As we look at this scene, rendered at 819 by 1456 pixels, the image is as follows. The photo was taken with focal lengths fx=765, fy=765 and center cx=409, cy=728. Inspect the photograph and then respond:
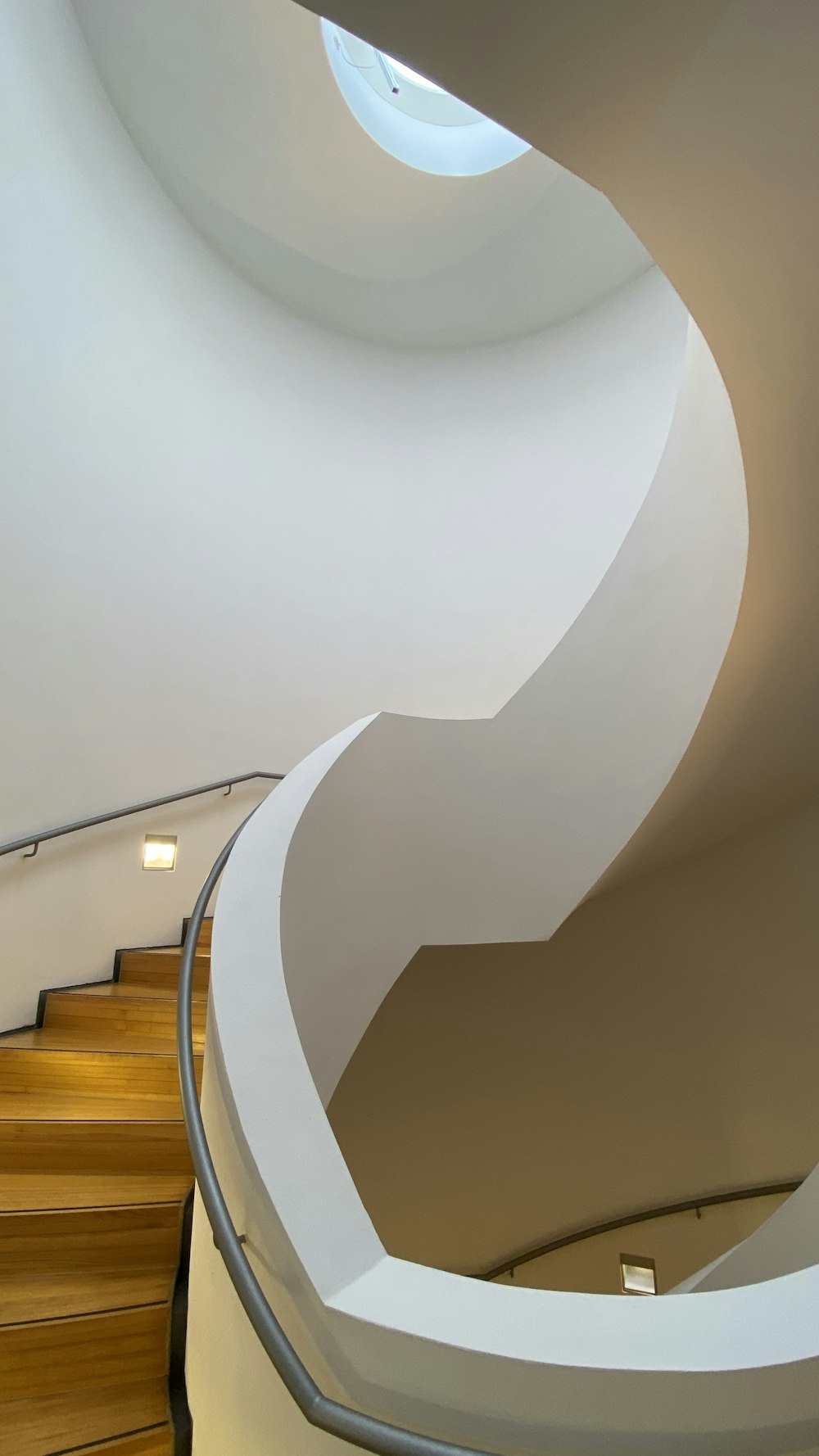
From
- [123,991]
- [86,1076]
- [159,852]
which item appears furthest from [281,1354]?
[159,852]

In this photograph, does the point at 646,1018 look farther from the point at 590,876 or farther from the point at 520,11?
the point at 520,11

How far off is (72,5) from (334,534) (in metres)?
3.31

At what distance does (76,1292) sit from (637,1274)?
505 centimetres

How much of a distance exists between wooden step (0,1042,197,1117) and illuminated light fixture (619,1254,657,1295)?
15.0 ft

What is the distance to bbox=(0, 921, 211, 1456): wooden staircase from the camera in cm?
183

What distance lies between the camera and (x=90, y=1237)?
2.18m

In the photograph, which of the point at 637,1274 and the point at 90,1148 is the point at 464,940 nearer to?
the point at 90,1148

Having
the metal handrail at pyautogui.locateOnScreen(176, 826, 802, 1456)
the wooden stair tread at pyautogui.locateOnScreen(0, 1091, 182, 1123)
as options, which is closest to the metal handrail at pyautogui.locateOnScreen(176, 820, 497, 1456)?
the metal handrail at pyautogui.locateOnScreen(176, 826, 802, 1456)

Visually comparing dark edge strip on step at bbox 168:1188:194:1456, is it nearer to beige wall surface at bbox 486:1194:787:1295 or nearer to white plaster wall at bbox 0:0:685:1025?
white plaster wall at bbox 0:0:685:1025

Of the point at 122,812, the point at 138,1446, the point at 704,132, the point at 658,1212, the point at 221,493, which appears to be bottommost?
the point at 658,1212

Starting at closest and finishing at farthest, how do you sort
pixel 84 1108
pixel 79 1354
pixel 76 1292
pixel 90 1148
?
pixel 79 1354, pixel 76 1292, pixel 90 1148, pixel 84 1108

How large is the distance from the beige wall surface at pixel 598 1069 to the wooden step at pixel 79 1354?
3.27m

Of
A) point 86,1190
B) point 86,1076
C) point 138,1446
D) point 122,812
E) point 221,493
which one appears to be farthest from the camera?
point 221,493

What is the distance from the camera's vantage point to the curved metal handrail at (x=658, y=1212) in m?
5.50
